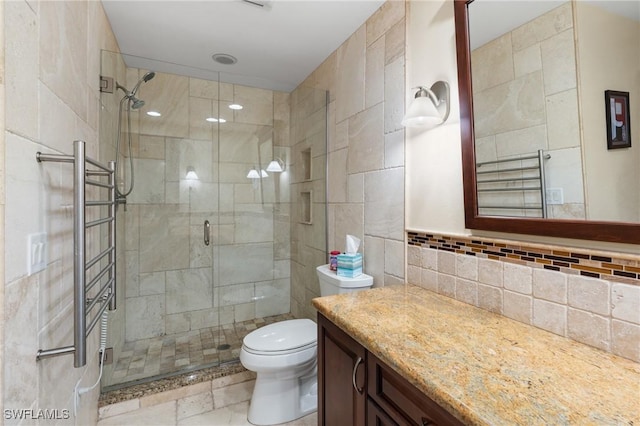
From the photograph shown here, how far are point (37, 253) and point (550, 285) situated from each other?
66.0 inches

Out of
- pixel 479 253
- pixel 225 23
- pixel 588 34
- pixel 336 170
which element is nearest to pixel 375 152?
pixel 336 170

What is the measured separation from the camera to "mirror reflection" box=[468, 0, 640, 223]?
0.81 metres

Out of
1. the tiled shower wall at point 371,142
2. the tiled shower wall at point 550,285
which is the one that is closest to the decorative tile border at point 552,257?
the tiled shower wall at point 550,285

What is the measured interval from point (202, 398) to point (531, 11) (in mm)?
2627

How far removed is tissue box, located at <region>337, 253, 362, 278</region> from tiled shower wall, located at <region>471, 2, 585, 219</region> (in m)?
0.81

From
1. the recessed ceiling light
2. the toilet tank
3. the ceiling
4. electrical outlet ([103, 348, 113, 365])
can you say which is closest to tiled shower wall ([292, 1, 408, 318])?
the toilet tank

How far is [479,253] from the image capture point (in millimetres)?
1204

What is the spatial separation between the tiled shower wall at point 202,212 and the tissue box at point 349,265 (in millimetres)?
1083

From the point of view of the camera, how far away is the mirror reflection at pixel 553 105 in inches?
31.7

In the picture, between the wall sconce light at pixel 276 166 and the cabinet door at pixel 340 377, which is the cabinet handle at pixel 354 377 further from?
the wall sconce light at pixel 276 166

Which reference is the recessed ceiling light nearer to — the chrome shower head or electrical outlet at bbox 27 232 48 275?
the chrome shower head

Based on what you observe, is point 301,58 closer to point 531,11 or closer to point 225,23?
point 225,23

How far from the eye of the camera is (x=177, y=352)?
2.28 metres

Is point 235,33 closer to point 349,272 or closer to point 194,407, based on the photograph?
point 349,272
